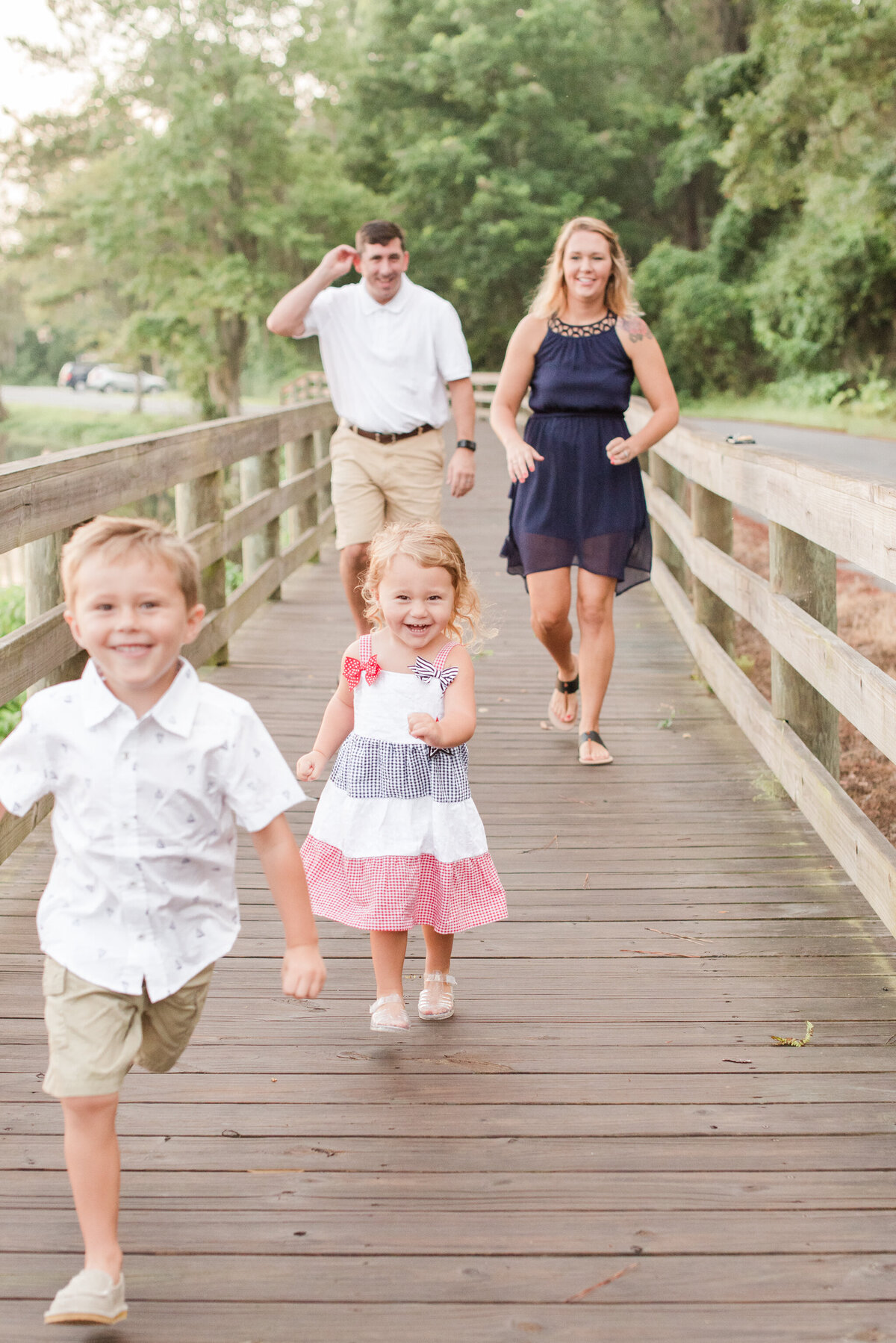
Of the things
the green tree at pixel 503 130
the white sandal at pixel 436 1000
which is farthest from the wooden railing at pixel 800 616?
the green tree at pixel 503 130

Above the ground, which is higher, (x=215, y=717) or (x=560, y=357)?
(x=560, y=357)

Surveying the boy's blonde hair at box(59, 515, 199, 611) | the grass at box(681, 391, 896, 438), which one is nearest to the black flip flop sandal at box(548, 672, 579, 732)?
the boy's blonde hair at box(59, 515, 199, 611)

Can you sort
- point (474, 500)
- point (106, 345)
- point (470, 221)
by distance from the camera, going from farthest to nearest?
point (106, 345), point (470, 221), point (474, 500)

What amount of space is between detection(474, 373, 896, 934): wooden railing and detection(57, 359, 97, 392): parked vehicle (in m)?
67.0

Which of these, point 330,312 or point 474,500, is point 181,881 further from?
point 474,500

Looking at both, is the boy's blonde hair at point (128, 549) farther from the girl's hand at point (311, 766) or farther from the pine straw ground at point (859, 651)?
the pine straw ground at point (859, 651)

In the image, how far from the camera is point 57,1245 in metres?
2.31

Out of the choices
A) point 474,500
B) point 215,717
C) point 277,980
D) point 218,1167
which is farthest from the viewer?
point 474,500

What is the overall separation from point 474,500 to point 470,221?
26636 mm

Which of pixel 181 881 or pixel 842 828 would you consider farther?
pixel 842 828

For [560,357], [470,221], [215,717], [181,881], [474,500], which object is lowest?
[474,500]

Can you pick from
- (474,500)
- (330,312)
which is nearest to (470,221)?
(474,500)

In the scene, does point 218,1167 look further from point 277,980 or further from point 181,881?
point 277,980

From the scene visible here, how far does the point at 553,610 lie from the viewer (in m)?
5.34
